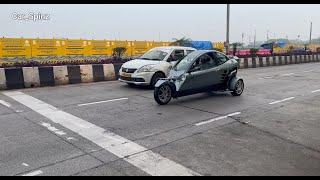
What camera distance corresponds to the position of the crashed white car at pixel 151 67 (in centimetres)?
1166

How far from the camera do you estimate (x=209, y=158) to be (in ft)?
17.3

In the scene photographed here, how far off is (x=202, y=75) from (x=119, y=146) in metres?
4.86

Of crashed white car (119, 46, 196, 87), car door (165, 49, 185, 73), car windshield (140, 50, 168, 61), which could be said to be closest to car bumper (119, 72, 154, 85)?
crashed white car (119, 46, 196, 87)

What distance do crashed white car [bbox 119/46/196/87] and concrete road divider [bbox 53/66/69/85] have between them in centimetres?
219

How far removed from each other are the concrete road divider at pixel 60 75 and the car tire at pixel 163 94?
499 cm

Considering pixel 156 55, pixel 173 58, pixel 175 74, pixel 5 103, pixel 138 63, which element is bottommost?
pixel 5 103

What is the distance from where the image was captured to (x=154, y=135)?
20.9 ft

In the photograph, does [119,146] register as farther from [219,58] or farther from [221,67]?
[219,58]

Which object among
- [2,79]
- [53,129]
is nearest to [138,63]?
[2,79]

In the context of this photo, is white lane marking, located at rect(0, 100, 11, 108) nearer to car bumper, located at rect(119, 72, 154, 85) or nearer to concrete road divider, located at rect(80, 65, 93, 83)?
car bumper, located at rect(119, 72, 154, 85)

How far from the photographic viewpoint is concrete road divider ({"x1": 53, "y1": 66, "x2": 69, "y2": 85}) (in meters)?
12.6

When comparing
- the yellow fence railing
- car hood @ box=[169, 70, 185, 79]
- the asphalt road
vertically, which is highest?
the yellow fence railing

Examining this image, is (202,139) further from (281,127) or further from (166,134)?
(281,127)

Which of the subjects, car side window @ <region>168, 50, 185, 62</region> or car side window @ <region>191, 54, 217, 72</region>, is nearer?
car side window @ <region>191, 54, 217, 72</region>
